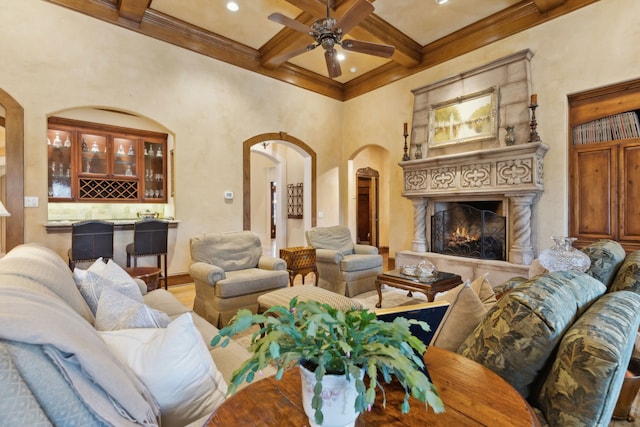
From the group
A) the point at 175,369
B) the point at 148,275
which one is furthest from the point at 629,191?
the point at 148,275

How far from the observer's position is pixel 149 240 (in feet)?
13.4

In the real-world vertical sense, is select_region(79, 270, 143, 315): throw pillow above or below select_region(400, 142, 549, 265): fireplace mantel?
below

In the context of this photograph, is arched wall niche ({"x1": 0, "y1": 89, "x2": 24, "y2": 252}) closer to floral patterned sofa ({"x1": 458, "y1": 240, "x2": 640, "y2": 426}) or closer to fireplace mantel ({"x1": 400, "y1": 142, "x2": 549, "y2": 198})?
floral patterned sofa ({"x1": 458, "y1": 240, "x2": 640, "y2": 426})

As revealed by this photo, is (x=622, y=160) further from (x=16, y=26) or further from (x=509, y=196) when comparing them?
(x=16, y=26)

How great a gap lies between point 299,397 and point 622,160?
459cm

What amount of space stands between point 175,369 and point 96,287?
1.10m

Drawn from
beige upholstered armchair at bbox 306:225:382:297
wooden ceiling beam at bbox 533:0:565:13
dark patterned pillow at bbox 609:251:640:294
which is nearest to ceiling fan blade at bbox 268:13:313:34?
beige upholstered armchair at bbox 306:225:382:297

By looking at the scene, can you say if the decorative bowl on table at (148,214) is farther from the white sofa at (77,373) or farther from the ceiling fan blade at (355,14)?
the white sofa at (77,373)

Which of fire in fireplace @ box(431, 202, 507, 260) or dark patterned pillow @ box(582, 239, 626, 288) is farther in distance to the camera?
fire in fireplace @ box(431, 202, 507, 260)

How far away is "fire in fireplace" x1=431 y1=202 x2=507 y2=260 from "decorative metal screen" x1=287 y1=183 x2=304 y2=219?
3498 millimetres

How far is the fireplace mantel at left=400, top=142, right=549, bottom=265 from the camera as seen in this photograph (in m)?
4.05

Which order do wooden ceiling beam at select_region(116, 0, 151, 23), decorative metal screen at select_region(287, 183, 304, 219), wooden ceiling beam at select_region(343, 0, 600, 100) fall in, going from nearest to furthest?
wooden ceiling beam at select_region(116, 0, 151, 23) < wooden ceiling beam at select_region(343, 0, 600, 100) < decorative metal screen at select_region(287, 183, 304, 219)

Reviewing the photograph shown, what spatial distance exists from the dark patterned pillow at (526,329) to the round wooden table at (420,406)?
2.6 inches

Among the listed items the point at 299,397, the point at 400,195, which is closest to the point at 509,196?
the point at 400,195
